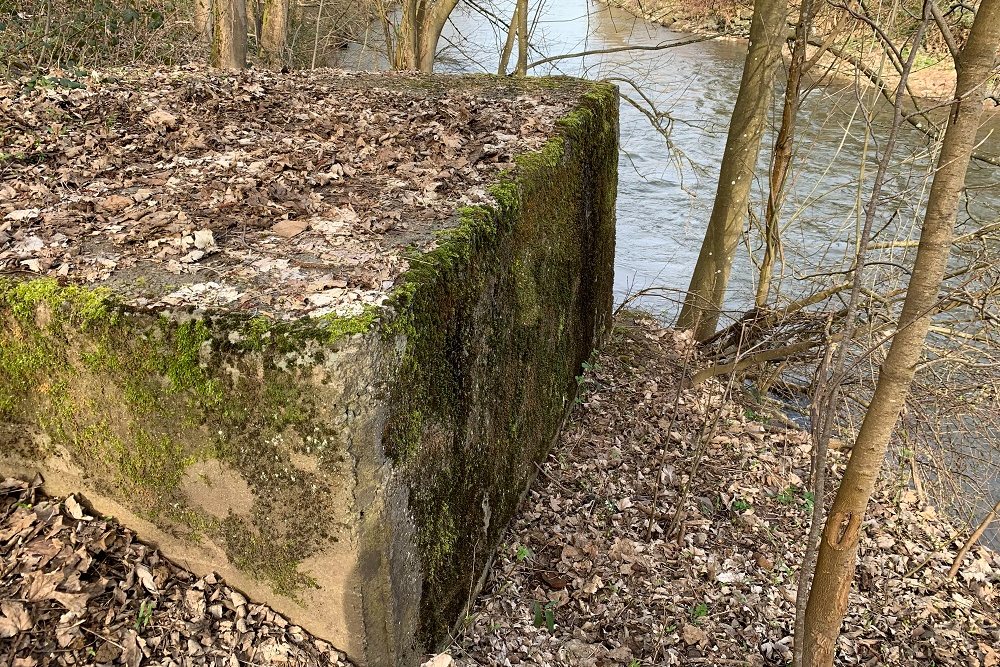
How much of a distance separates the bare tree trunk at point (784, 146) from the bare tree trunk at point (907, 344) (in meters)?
3.37

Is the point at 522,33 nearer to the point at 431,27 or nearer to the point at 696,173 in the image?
the point at 431,27

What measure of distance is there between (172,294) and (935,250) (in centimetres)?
285

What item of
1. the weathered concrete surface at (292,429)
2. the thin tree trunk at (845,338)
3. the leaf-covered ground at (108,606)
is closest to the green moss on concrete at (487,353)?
the weathered concrete surface at (292,429)

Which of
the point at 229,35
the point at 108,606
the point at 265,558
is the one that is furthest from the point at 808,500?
the point at 229,35

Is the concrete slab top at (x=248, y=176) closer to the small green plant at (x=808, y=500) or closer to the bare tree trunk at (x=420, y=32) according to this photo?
the bare tree trunk at (x=420, y=32)

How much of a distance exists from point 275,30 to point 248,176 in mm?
9337

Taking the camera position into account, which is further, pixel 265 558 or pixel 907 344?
pixel 907 344

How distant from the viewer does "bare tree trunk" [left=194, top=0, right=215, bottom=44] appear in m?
10.4

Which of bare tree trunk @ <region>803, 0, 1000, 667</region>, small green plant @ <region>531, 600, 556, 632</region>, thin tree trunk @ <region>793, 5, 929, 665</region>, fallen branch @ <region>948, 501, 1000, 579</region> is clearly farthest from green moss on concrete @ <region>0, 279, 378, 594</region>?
fallen branch @ <region>948, 501, 1000, 579</region>

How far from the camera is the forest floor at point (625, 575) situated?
2695 millimetres

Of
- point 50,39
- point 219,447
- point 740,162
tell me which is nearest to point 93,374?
point 219,447

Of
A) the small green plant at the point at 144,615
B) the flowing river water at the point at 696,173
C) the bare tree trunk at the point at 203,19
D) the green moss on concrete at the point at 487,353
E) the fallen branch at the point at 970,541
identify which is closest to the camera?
the small green plant at the point at 144,615

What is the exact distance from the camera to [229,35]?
801 cm

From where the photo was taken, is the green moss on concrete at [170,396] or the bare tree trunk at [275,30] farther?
the bare tree trunk at [275,30]
